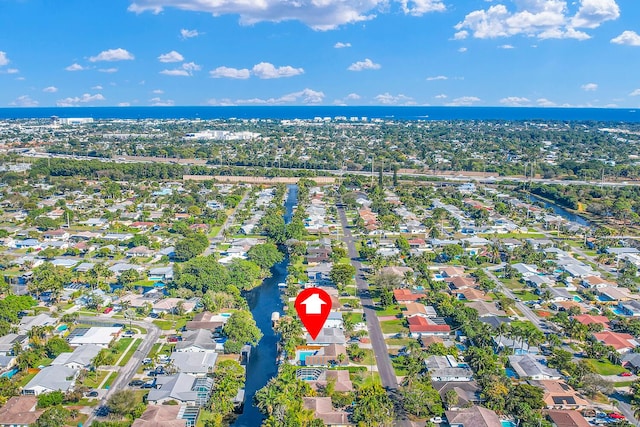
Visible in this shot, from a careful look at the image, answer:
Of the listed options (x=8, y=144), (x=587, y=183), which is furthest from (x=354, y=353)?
(x=8, y=144)

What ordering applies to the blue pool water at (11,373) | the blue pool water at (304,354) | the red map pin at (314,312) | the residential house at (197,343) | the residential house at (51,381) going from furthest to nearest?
the residential house at (197,343)
the blue pool water at (304,354)
the red map pin at (314,312)
the blue pool water at (11,373)
the residential house at (51,381)

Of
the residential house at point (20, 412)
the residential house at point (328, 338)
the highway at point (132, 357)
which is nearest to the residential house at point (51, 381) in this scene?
the residential house at point (20, 412)

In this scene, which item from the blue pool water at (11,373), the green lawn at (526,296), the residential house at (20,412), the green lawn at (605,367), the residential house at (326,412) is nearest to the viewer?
the residential house at (20,412)

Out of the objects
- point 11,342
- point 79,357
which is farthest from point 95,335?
point 11,342

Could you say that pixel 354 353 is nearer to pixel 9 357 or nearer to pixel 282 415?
pixel 282 415

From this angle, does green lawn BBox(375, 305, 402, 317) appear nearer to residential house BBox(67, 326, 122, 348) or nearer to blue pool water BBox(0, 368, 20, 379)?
residential house BBox(67, 326, 122, 348)

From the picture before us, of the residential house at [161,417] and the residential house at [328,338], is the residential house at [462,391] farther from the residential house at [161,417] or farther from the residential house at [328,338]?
the residential house at [161,417]
